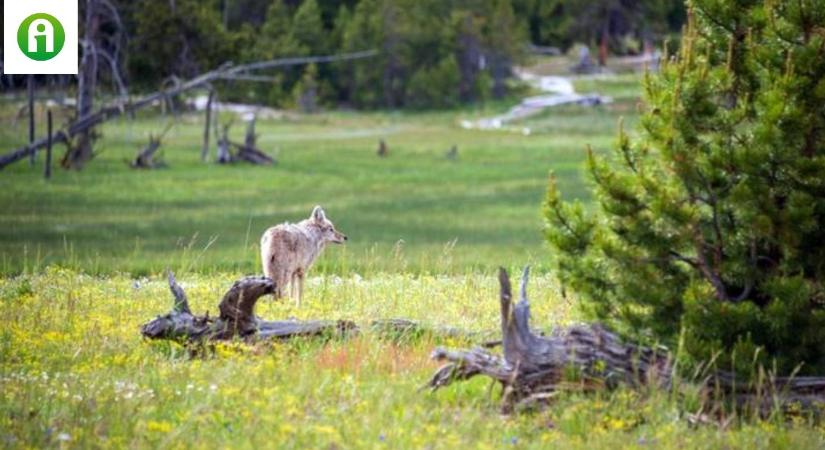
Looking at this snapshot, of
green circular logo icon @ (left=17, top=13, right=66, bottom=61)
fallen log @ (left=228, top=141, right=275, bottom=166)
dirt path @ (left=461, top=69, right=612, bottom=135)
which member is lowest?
dirt path @ (left=461, top=69, right=612, bottom=135)

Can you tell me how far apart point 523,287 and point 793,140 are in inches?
86.5

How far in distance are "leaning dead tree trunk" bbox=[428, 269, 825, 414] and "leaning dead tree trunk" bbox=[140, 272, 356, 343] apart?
71.2 inches

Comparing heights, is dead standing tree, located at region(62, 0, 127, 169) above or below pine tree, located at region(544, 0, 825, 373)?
below

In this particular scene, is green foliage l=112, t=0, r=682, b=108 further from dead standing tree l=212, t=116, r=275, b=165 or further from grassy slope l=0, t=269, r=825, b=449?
grassy slope l=0, t=269, r=825, b=449

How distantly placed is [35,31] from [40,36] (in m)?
1.26

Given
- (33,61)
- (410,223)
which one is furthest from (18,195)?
(410,223)

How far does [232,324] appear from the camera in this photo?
12133mm

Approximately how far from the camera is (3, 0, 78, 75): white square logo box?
3096 centimetres

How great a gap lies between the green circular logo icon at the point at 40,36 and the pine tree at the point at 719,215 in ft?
71.2

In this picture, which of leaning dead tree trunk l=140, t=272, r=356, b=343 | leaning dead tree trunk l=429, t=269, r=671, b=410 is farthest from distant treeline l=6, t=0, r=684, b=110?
leaning dead tree trunk l=429, t=269, r=671, b=410

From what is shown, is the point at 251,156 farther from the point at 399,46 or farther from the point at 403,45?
the point at 403,45

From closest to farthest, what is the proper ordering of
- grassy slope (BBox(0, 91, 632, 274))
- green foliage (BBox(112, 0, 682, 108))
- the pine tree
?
1. the pine tree
2. grassy slope (BBox(0, 91, 632, 274))
3. green foliage (BBox(112, 0, 682, 108))

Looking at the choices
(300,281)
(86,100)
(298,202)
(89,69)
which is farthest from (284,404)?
(86,100)

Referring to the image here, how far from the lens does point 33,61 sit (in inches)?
1489
